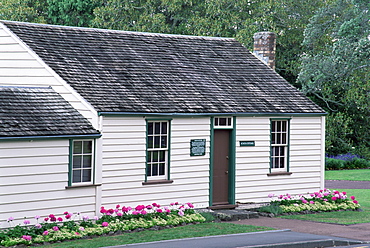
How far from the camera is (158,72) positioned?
2059 centimetres

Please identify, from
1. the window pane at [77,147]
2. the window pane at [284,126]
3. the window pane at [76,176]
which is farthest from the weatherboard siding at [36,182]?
the window pane at [284,126]

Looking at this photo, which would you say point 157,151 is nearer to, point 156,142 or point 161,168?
point 156,142

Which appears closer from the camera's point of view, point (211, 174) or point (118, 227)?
point (118, 227)

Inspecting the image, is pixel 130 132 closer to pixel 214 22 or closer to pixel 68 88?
pixel 68 88

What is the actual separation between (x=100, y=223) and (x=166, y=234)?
5.89 ft

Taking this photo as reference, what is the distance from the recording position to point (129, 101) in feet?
59.7

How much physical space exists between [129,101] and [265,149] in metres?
5.24

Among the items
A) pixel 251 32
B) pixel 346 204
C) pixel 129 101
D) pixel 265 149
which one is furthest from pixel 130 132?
pixel 251 32

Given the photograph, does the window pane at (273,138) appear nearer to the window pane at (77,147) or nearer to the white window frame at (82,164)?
the white window frame at (82,164)

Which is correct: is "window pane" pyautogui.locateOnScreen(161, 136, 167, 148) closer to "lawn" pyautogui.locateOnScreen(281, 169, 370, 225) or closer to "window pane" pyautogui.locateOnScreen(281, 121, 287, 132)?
"lawn" pyautogui.locateOnScreen(281, 169, 370, 225)

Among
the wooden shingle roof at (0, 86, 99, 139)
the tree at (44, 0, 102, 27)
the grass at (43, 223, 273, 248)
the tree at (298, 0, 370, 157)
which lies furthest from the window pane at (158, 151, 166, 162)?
the tree at (44, 0, 102, 27)

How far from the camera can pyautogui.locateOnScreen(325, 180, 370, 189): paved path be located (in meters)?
30.4

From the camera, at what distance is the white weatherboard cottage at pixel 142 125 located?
16.0m

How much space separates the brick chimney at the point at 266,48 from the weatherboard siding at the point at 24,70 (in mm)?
9066
